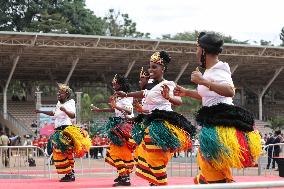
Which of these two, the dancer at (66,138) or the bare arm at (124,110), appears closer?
the bare arm at (124,110)

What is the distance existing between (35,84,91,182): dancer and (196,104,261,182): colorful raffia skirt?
16.0ft

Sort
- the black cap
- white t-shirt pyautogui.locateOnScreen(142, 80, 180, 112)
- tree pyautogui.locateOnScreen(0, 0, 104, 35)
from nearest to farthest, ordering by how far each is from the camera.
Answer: the black cap < white t-shirt pyautogui.locateOnScreen(142, 80, 180, 112) < tree pyautogui.locateOnScreen(0, 0, 104, 35)

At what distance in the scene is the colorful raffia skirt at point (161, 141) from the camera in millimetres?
6469

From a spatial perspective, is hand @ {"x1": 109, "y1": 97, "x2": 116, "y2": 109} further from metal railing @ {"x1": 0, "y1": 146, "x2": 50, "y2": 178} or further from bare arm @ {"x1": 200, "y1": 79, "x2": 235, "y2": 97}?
metal railing @ {"x1": 0, "y1": 146, "x2": 50, "y2": 178}

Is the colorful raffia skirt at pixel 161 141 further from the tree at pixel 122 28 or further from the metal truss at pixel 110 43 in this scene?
the tree at pixel 122 28

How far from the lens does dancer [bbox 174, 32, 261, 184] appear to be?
4.83 metres

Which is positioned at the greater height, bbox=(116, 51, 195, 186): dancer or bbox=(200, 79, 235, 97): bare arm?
bbox=(200, 79, 235, 97): bare arm

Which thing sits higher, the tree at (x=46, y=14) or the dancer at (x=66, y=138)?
the tree at (x=46, y=14)

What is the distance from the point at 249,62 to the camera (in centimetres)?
3600

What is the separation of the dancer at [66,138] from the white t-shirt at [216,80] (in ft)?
15.7

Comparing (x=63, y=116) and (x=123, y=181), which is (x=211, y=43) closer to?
(x=123, y=181)

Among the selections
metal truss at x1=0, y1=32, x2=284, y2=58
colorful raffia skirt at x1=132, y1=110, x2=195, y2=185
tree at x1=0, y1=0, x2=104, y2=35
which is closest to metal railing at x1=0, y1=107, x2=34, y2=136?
metal truss at x1=0, y1=32, x2=284, y2=58

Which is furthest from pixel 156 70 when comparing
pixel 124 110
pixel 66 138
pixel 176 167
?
pixel 176 167

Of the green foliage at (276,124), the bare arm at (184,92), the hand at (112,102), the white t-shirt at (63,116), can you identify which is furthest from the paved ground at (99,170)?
the green foliage at (276,124)
